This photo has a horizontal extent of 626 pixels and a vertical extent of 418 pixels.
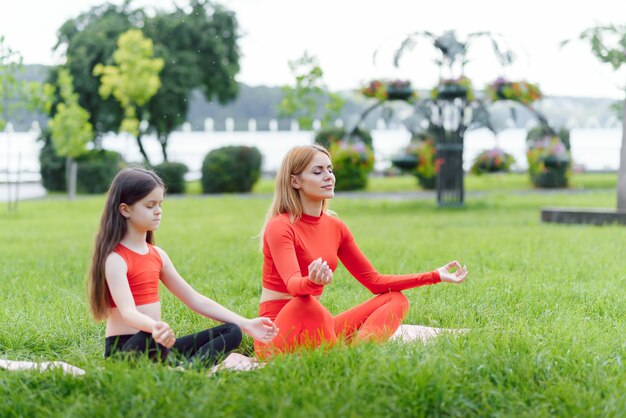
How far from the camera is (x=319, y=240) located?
3.73m

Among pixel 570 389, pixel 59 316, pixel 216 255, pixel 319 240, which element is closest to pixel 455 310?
pixel 319 240

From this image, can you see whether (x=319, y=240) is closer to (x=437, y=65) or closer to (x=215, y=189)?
(x=437, y=65)

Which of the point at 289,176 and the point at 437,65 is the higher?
the point at 437,65

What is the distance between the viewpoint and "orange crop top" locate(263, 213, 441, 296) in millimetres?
3488

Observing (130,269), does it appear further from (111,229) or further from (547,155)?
(547,155)

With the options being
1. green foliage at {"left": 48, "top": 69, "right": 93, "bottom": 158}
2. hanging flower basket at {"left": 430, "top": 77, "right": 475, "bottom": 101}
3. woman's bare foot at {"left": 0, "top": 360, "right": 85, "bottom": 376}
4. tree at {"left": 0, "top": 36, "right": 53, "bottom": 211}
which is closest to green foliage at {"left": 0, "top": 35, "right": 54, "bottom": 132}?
tree at {"left": 0, "top": 36, "right": 53, "bottom": 211}

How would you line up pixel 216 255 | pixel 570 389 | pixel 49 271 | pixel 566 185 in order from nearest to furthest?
1. pixel 570 389
2. pixel 49 271
3. pixel 216 255
4. pixel 566 185

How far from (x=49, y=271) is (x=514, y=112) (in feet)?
30.8

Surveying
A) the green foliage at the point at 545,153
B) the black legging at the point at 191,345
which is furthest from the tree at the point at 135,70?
the black legging at the point at 191,345

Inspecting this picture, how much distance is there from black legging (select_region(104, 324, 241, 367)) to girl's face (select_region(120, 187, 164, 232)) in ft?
1.46

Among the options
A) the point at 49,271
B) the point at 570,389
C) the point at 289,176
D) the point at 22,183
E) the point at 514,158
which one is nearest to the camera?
the point at 570,389

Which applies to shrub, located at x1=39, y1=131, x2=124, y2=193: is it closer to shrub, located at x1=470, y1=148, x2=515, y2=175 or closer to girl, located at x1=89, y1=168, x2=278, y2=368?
shrub, located at x1=470, y1=148, x2=515, y2=175

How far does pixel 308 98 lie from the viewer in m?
25.5

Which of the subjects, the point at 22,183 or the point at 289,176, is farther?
the point at 22,183
